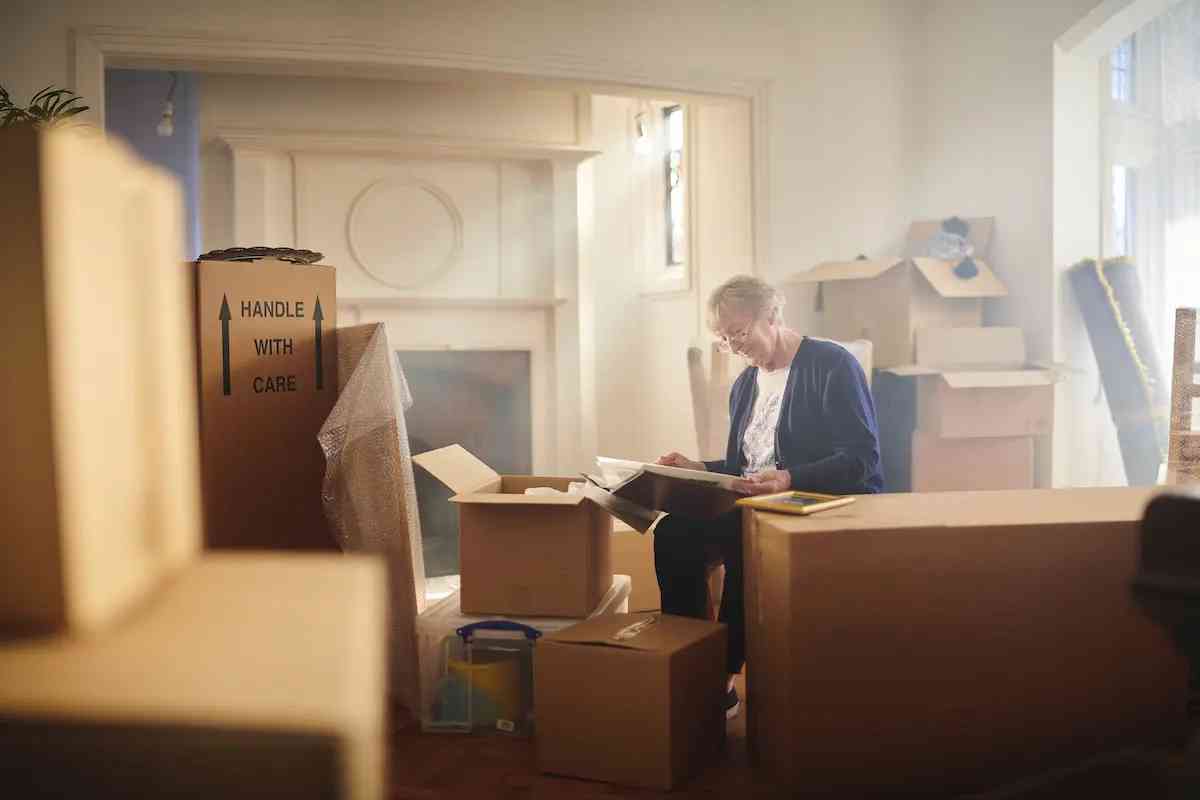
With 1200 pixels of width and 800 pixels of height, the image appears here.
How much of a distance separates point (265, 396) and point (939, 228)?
9.51 feet

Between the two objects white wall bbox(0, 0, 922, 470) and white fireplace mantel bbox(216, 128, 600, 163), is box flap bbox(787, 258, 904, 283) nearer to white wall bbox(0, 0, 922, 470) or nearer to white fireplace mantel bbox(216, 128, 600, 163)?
white wall bbox(0, 0, 922, 470)

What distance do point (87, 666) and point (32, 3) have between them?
3.54 m

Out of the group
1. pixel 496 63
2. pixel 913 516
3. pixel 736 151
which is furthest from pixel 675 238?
pixel 913 516

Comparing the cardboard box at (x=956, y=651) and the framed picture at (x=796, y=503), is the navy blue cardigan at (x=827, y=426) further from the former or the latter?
the cardboard box at (x=956, y=651)

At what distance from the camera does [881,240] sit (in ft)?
13.4

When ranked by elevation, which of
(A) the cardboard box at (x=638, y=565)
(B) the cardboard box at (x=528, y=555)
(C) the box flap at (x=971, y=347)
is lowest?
(A) the cardboard box at (x=638, y=565)

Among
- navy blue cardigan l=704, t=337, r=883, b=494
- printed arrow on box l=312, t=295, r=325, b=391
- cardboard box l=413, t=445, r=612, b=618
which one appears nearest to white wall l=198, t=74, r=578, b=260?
printed arrow on box l=312, t=295, r=325, b=391

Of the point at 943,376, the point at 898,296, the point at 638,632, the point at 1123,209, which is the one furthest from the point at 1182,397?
the point at 1123,209

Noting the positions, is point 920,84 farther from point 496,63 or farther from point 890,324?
point 496,63

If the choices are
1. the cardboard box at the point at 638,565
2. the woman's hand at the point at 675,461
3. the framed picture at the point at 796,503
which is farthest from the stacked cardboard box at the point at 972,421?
the framed picture at the point at 796,503

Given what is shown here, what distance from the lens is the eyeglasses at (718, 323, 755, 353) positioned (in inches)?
93.5

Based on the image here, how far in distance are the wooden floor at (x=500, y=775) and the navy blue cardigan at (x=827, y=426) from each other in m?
0.62

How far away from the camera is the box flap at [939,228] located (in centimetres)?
381

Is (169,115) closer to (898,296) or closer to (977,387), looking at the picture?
(898,296)
